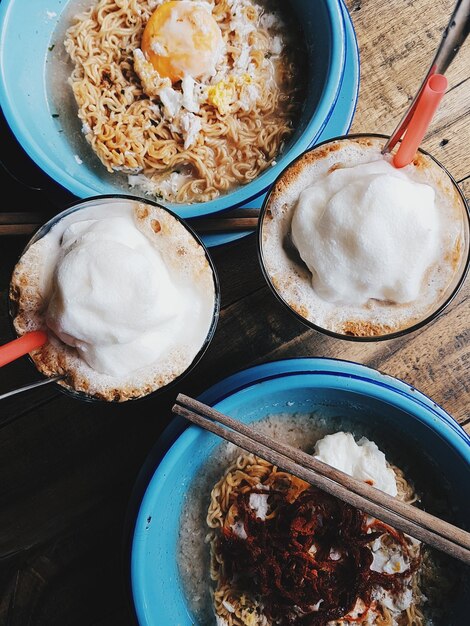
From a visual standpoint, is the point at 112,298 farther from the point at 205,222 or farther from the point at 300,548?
the point at 300,548

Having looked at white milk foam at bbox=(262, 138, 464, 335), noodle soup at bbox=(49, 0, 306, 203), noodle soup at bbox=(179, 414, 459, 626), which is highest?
noodle soup at bbox=(49, 0, 306, 203)

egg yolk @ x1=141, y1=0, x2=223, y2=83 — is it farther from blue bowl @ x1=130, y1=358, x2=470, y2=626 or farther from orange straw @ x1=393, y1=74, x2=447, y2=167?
blue bowl @ x1=130, y1=358, x2=470, y2=626

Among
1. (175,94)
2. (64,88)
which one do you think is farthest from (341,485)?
(64,88)

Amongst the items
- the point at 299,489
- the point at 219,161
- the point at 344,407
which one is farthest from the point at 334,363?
the point at 219,161

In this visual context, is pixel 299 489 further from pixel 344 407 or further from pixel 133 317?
pixel 133 317

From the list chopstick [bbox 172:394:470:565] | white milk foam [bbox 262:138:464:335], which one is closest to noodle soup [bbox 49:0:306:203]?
white milk foam [bbox 262:138:464:335]
